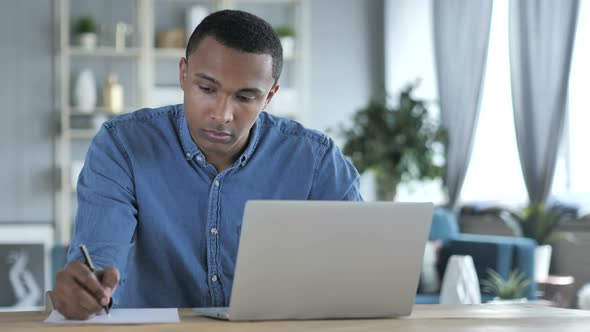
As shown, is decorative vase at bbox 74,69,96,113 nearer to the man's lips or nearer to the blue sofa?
the blue sofa

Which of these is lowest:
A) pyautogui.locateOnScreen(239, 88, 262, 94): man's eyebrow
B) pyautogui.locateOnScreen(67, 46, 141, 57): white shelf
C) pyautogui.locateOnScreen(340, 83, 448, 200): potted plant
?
pyautogui.locateOnScreen(340, 83, 448, 200): potted plant

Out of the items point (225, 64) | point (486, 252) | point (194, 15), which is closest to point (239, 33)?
point (225, 64)

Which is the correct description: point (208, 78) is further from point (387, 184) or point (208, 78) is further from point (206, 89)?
point (387, 184)

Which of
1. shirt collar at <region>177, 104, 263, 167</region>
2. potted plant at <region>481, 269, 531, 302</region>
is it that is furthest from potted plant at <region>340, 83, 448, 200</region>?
shirt collar at <region>177, 104, 263, 167</region>

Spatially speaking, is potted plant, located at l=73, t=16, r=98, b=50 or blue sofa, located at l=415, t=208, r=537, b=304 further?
potted plant, located at l=73, t=16, r=98, b=50

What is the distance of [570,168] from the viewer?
6586 millimetres

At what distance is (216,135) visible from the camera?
2.01 metres

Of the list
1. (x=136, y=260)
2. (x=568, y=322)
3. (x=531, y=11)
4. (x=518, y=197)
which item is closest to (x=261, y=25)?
(x=136, y=260)

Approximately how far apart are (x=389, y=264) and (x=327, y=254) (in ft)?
0.40

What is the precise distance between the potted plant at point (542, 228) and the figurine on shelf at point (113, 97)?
2.98m

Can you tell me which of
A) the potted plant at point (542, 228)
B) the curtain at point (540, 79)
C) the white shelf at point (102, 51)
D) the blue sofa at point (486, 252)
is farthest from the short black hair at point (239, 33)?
the white shelf at point (102, 51)

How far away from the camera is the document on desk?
5.20 ft

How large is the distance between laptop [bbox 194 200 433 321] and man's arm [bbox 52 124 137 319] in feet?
0.74

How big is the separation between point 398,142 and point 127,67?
2164 mm
